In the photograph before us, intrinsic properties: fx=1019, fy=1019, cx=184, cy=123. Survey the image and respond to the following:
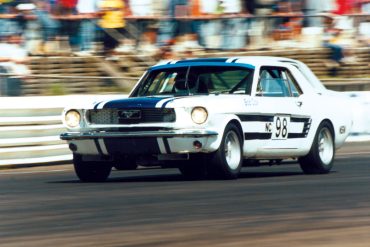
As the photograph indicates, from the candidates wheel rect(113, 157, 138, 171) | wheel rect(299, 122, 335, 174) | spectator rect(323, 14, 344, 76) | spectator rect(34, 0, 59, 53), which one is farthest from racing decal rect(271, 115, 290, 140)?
spectator rect(323, 14, 344, 76)

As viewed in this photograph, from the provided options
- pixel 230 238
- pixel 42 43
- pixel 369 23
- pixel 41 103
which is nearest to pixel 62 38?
pixel 42 43

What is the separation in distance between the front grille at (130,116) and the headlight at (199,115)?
0.20 meters

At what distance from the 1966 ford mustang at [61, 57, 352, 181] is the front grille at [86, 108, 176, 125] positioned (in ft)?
0.03

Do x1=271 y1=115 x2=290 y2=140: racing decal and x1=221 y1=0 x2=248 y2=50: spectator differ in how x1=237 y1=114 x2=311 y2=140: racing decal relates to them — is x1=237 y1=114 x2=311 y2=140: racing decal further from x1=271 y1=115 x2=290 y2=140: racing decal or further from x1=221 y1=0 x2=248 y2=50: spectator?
x1=221 y1=0 x2=248 y2=50: spectator

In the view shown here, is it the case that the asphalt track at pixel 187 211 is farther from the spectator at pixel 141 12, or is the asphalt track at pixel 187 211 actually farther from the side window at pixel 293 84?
the spectator at pixel 141 12

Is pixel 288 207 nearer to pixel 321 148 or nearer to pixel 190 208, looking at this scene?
pixel 190 208

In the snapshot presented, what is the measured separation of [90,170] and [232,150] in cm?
156

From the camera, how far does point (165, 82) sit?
449 inches

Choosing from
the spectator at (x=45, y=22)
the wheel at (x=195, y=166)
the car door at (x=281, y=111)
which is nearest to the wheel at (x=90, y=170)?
the wheel at (x=195, y=166)

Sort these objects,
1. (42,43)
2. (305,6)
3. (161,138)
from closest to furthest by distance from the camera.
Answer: (161,138) < (42,43) < (305,6)

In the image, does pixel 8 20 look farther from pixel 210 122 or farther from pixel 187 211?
pixel 187 211

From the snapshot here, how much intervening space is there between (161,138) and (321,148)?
2.76 meters

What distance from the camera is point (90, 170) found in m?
10.9

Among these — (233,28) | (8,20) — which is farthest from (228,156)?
(233,28)
